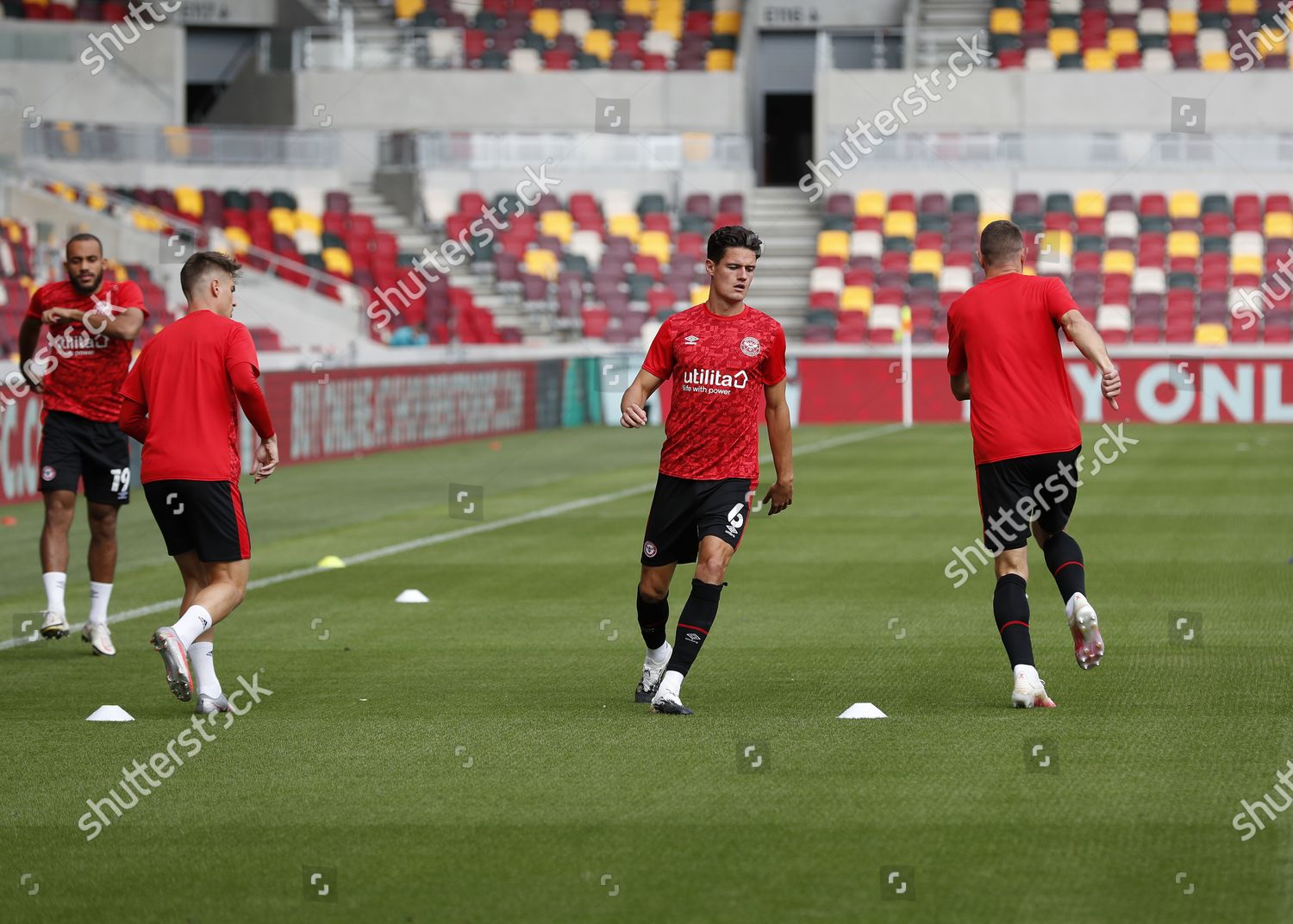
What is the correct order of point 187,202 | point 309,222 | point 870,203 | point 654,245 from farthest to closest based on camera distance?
point 870,203, point 654,245, point 309,222, point 187,202

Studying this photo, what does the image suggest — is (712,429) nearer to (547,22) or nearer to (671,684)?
(671,684)

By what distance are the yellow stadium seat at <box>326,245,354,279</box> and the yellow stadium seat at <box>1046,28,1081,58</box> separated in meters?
15.5

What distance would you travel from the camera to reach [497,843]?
590cm

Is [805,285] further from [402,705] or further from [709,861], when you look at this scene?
[709,861]

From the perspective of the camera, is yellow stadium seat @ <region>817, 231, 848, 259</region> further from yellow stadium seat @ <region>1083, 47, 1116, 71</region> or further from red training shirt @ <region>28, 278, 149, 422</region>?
red training shirt @ <region>28, 278, 149, 422</region>

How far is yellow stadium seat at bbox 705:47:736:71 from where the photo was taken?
138 feet

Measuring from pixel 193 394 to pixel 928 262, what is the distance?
102ft

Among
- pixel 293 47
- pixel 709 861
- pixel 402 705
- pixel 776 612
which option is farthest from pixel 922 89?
pixel 709 861

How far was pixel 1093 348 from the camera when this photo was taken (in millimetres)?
7613

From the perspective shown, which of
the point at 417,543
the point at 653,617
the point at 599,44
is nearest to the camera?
the point at 653,617

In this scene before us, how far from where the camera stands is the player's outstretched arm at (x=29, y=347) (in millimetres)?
10422

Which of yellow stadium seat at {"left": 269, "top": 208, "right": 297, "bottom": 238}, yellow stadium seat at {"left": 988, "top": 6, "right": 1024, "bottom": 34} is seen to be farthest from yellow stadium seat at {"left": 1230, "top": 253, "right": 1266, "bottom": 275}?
yellow stadium seat at {"left": 269, "top": 208, "right": 297, "bottom": 238}

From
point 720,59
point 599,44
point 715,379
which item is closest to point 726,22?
point 720,59

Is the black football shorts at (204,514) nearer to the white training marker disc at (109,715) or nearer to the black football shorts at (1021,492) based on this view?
the white training marker disc at (109,715)
